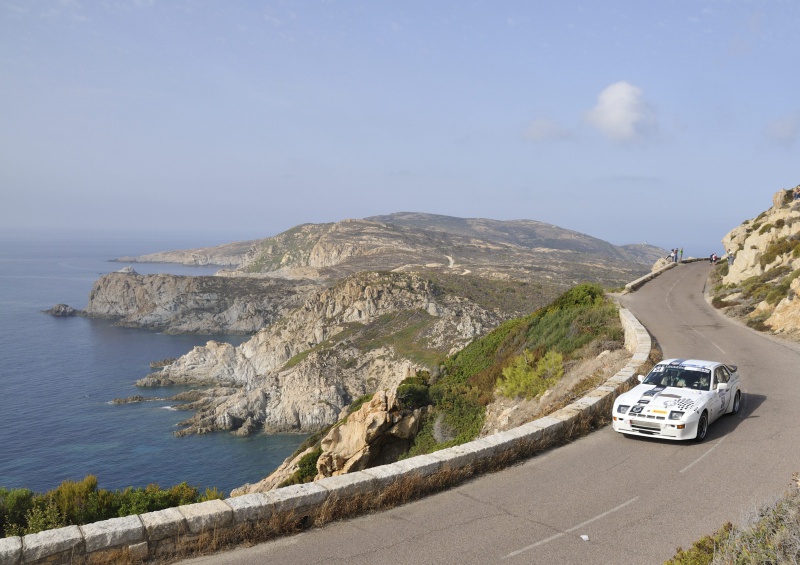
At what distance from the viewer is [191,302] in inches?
5423

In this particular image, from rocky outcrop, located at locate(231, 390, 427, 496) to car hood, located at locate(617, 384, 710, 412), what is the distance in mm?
11903

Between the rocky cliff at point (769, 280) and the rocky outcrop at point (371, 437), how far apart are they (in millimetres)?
16148

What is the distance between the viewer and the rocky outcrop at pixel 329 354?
2746 inches

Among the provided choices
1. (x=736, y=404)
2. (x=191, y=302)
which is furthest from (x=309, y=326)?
(x=736, y=404)

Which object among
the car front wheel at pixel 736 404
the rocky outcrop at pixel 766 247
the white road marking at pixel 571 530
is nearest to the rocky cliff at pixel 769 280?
the rocky outcrop at pixel 766 247

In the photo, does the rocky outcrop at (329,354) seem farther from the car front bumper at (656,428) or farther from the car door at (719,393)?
the car front bumper at (656,428)

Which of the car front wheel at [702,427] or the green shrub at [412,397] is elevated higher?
the car front wheel at [702,427]

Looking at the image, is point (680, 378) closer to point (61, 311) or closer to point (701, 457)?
point (701, 457)

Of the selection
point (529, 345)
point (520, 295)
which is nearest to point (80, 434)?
point (529, 345)

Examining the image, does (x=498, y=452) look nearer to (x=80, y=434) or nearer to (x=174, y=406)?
(x=80, y=434)

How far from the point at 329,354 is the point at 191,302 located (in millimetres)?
71605

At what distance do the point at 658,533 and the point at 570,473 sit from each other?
7.62ft

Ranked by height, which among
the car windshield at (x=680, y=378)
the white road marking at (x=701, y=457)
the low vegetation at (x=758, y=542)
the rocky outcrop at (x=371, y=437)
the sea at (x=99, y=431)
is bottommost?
the sea at (x=99, y=431)

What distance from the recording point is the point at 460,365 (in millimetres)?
31188
